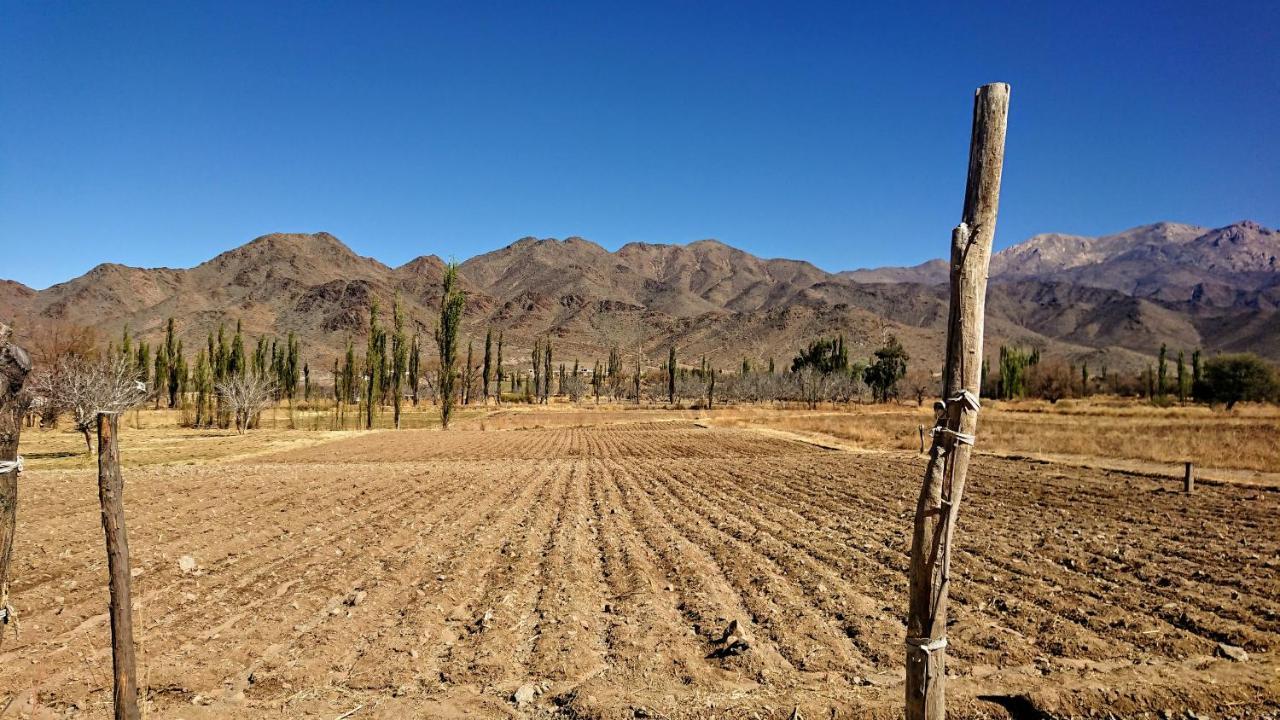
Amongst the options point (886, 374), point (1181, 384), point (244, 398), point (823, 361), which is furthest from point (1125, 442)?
point (823, 361)

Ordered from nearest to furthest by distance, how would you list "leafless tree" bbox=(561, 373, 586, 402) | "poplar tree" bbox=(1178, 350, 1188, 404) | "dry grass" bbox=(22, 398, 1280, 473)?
"dry grass" bbox=(22, 398, 1280, 473) < "poplar tree" bbox=(1178, 350, 1188, 404) < "leafless tree" bbox=(561, 373, 586, 402)

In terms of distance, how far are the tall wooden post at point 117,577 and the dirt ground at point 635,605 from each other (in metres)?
0.71

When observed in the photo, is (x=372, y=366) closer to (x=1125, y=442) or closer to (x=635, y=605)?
(x=1125, y=442)

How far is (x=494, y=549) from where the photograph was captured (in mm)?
10648

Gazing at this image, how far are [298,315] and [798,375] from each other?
150 meters

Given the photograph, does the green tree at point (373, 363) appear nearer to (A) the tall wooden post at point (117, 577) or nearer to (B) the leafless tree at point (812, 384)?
(A) the tall wooden post at point (117, 577)

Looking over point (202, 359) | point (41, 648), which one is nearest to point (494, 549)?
point (41, 648)

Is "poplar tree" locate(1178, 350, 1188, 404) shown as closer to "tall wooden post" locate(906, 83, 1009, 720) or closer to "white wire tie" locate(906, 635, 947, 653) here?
"tall wooden post" locate(906, 83, 1009, 720)

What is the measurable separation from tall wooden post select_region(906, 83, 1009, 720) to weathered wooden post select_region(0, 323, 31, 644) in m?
5.33

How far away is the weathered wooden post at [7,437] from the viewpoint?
13.2 feet

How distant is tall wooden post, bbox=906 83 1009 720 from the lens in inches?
157

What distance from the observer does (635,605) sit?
305 inches

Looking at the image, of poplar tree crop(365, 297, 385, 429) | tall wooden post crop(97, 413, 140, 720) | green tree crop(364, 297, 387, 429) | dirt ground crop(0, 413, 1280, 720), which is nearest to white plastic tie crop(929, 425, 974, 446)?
dirt ground crop(0, 413, 1280, 720)

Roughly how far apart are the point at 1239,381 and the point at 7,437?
84.9 meters
